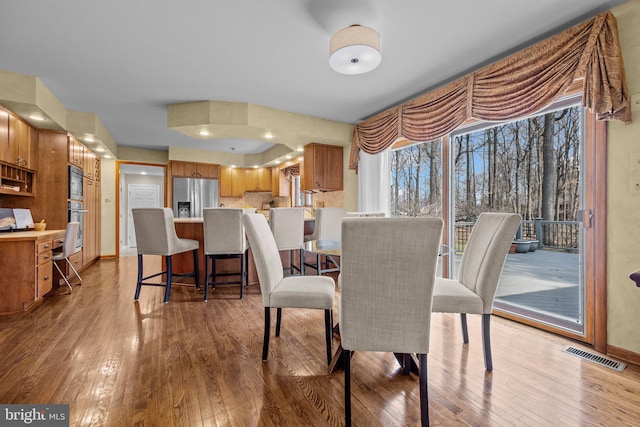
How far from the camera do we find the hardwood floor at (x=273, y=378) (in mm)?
1349

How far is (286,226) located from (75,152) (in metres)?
3.43

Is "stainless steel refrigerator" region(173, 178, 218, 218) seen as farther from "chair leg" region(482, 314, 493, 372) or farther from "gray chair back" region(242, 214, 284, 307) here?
"chair leg" region(482, 314, 493, 372)

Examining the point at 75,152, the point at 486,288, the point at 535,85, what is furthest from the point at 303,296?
the point at 75,152

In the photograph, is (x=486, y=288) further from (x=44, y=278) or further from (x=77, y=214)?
(x=77, y=214)

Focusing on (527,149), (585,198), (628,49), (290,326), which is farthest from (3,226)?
(527,149)

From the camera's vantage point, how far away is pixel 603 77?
72.5 inches

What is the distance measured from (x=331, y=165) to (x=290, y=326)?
296 centimetres

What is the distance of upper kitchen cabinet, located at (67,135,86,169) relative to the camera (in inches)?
157

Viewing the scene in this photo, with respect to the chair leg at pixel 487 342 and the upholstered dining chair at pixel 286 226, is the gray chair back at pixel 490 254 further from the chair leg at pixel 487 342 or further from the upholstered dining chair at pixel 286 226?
the upholstered dining chair at pixel 286 226

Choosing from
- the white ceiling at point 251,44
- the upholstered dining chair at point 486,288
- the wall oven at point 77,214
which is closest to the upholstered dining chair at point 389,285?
the upholstered dining chair at point 486,288

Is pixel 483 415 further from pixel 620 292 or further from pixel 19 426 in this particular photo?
pixel 19 426

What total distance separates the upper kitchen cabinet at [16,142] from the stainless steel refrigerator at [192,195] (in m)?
2.51

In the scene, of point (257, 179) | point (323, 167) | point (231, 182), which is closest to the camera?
point (323, 167)

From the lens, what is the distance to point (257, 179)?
7020 mm
